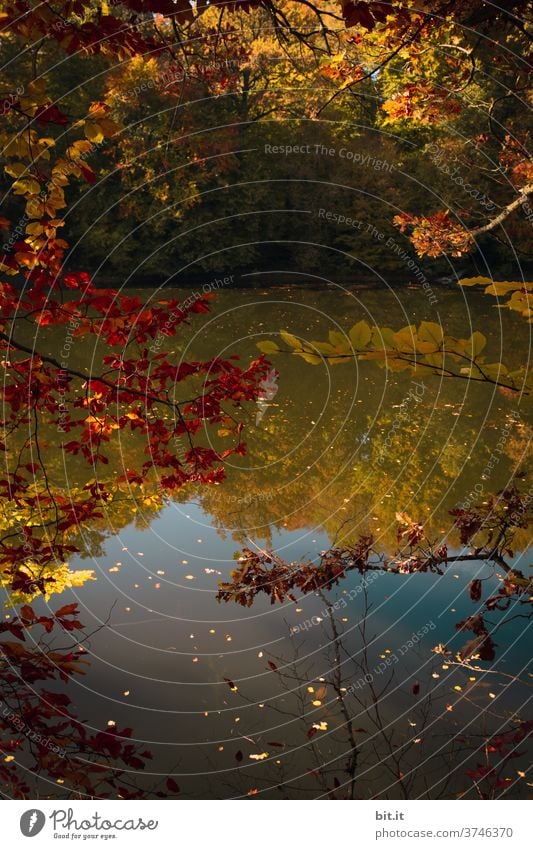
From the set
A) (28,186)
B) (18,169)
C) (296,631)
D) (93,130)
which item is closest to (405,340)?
(93,130)

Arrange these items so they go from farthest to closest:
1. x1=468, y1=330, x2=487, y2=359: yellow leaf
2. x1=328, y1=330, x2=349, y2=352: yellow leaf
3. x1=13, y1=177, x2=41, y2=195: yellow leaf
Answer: x1=13, y1=177, x2=41, y2=195: yellow leaf, x1=468, y1=330, x2=487, y2=359: yellow leaf, x1=328, y1=330, x2=349, y2=352: yellow leaf

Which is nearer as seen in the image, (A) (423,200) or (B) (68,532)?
(B) (68,532)

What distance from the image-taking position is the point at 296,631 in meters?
4.64

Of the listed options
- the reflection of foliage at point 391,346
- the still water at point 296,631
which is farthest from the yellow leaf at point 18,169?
the reflection of foliage at point 391,346

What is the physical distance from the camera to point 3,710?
3316 millimetres

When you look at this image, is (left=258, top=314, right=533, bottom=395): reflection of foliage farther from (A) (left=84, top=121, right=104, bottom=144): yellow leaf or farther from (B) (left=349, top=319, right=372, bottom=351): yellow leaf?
(A) (left=84, top=121, right=104, bottom=144): yellow leaf

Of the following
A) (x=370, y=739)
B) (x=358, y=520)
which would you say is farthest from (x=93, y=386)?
(x=358, y=520)

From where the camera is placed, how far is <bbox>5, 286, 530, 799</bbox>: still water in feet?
11.7

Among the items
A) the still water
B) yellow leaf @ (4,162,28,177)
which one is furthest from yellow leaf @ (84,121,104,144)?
the still water

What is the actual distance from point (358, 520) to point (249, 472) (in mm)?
1679

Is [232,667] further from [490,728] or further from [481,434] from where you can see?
[481,434]

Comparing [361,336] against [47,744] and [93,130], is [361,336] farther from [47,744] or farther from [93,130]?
[47,744]

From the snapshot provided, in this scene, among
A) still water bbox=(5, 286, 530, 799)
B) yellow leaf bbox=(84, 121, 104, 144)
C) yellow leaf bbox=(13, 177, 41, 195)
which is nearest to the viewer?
yellow leaf bbox=(84, 121, 104, 144)

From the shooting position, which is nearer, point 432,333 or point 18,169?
point 432,333
